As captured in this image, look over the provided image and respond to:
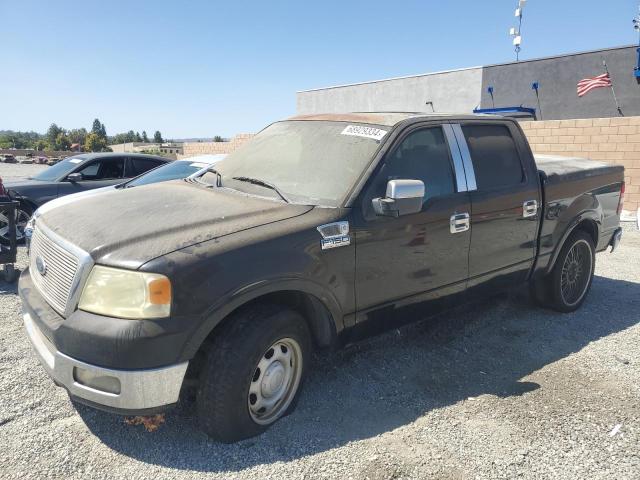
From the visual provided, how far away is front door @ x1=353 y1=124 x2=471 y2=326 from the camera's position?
321cm

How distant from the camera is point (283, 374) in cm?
301

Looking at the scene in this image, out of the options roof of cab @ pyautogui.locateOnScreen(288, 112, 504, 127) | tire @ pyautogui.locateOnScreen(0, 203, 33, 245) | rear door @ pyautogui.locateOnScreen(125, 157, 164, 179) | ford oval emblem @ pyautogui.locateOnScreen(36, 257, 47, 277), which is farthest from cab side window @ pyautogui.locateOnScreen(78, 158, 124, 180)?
ford oval emblem @ pyautogui.locateOnScreen(36, 257, 47, 277)

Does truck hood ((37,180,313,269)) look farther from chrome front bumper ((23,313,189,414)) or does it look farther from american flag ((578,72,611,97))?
american flag ((578,72,611,97))

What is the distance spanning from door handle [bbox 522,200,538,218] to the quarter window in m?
0.20

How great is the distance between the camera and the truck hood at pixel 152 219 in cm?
255

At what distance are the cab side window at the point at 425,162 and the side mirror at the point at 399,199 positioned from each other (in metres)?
0.22

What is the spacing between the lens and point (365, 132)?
3.53 metres

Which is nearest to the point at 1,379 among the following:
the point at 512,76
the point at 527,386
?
Result: the point at 527,386

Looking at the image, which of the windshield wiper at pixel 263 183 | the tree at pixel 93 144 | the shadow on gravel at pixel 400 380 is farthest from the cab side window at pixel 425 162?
the tree at pixel 93 144

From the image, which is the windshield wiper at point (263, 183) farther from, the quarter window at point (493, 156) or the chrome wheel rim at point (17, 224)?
the chrome wheel rim at point (17, 224)

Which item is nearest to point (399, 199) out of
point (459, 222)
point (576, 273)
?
point (459, 222)

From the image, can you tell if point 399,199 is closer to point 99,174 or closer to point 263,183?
point 263,183

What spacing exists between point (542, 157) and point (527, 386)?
3.04 m

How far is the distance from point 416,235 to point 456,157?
82 cm
